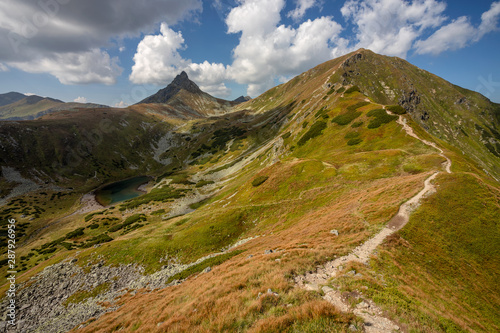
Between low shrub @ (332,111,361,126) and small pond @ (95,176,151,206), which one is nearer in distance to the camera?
low shrub @ (332,111,361,126)

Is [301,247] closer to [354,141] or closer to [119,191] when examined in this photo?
[354,141]

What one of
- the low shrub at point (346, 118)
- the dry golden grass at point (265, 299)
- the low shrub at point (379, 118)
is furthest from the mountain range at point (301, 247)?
the low shrub at point (346, 118)

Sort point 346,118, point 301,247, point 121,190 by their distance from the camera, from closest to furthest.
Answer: point 301,247
point 346,118
point 121,190

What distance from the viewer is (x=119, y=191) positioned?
407 ft

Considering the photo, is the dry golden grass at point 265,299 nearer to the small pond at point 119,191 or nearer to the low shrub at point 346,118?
the low shrub at point 346,118

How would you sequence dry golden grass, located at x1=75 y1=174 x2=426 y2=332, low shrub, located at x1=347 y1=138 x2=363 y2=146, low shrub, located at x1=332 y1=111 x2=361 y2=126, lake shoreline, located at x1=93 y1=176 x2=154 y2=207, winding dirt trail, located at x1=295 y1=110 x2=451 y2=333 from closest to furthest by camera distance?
winding dirt trail, located at x1=295 y1=110 x2=451 y2=333
dry golden grass, located at x1=75 y1=174 x2=426 y2=332
low shrub, located at x1=347 y1=138 x2=363 y2=146
low shrub, located at x1=332 y1=111 x2=361 y2=126
lake shoreline, located at x1=93 y1=176 x2=154 y2=207

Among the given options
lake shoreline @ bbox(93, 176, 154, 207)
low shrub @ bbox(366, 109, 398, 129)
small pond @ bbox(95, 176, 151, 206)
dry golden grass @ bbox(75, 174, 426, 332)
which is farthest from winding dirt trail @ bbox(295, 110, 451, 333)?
small pond @ bbox(95, 176, 151, 206)

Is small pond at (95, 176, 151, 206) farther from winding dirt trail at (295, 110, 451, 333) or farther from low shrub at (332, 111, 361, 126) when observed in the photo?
winding dirt trail at (295, 110, 451, 333)

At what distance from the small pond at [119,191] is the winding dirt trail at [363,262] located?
393 feet

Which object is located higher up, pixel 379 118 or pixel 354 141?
pixel 379 118

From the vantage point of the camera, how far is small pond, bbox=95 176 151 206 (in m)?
109

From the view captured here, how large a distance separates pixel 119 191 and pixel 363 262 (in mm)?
143941

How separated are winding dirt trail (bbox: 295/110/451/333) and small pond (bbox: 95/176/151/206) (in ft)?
Result: 393

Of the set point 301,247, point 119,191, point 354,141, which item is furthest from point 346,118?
point 119,191
